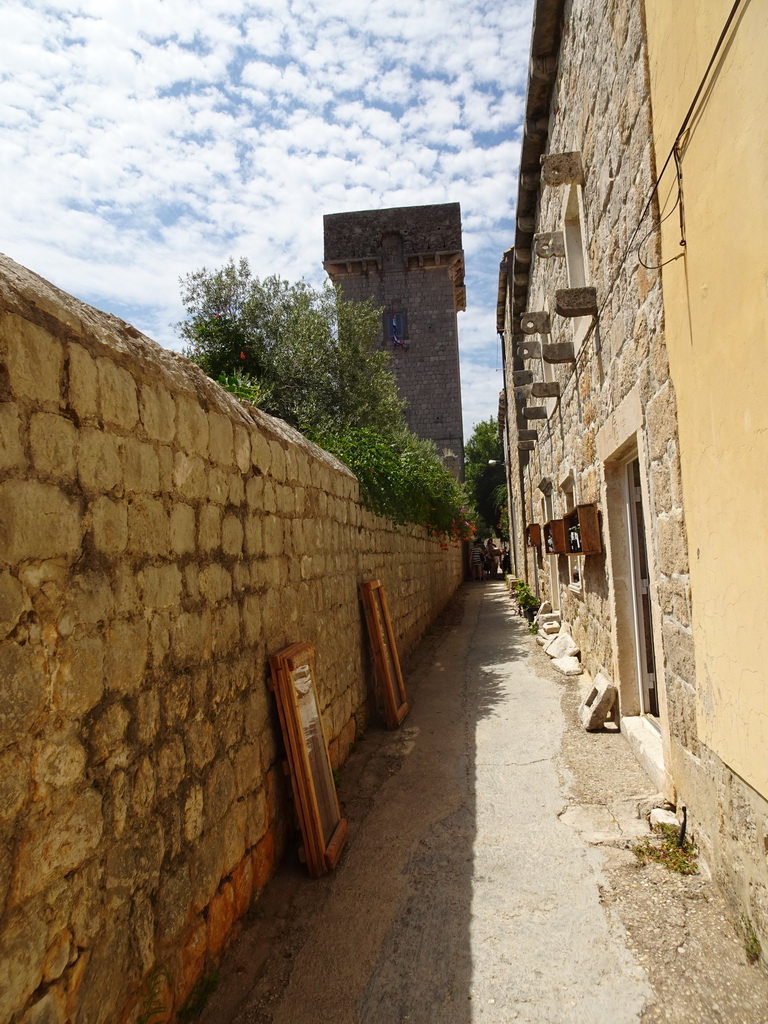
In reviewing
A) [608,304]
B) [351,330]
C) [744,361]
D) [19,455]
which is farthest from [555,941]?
[351,330]

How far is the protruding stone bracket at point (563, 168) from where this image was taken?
5.21 meters

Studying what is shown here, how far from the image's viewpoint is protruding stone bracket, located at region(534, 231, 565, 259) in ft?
20.4

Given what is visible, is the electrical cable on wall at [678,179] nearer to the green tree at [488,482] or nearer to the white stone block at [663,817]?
the white stone block at [663,817]

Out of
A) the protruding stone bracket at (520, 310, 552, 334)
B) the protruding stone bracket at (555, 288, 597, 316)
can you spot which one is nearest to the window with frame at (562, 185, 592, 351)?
the protruding stone bracket at (555, 288, 597, 316)

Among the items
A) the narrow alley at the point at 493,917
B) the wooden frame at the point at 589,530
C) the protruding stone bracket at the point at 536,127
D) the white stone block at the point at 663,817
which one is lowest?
the narrow alley at the point at 493,917

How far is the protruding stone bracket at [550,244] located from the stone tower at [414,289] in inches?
690

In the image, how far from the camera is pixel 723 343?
7.84 ft

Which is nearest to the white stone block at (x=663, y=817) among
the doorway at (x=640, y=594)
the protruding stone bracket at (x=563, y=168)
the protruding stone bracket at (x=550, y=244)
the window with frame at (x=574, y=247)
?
the doorway at (x=640, y=594)

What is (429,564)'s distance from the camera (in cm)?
1185

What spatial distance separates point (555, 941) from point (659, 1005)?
45cm

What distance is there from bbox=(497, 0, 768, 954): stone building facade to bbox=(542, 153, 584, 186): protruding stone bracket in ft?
0.04

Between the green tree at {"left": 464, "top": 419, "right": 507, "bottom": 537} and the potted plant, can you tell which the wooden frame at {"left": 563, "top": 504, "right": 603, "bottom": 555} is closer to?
the potted plant

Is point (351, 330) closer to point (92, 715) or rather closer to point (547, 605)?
point (547, 605)

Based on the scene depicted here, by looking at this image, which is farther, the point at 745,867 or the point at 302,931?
the point at 302,931
